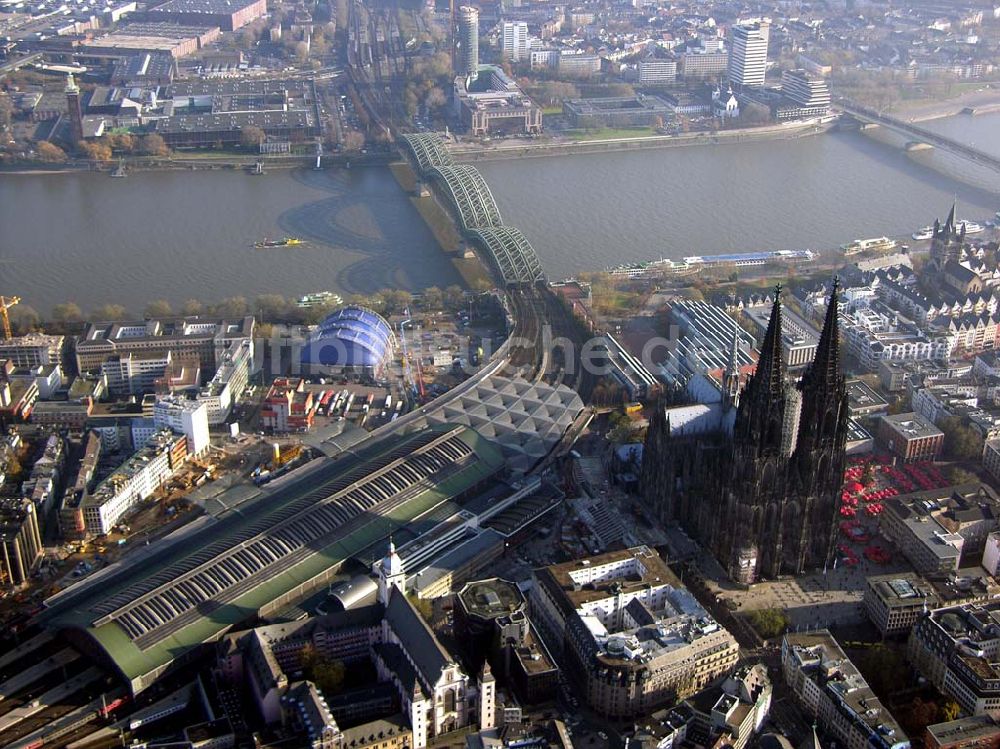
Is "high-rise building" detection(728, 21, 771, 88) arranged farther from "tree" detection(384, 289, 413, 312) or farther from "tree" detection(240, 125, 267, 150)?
"tree" detection(384, 289, 413, 312)

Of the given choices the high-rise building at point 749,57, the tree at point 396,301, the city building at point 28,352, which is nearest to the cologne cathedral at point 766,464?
the tree at point 396,301

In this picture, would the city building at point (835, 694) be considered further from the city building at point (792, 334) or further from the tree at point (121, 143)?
the tree at point (121, 143)

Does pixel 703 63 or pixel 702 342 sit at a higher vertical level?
pixel 703 63

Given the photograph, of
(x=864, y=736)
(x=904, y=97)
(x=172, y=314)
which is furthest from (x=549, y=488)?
(x=904, y=97)

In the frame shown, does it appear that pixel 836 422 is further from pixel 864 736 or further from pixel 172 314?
pixel 172 314

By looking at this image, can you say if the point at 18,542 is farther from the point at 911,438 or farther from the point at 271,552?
the point at 911,438

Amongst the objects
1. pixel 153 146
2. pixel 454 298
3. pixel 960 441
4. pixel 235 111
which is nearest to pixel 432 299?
→ pixel 454 298

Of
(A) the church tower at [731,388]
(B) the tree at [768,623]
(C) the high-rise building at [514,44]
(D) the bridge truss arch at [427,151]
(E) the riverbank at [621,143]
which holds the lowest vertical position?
(B) the tree at [768,623]
